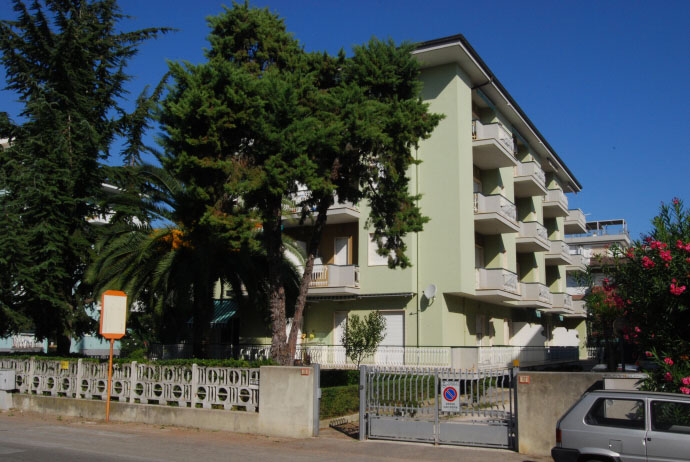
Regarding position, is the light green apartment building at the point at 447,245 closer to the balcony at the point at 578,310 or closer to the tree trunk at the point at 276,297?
the tree trunk at the point at 276,297

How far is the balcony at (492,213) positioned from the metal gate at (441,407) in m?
15.6

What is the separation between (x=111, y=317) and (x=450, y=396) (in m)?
8.94

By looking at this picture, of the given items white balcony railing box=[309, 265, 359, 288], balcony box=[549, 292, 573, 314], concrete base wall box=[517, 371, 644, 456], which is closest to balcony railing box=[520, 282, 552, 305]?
balcony box=[549, 292, 573, 314]

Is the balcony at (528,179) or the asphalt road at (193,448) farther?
the balcony at (528,179)

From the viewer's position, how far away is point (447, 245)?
84.1 feet

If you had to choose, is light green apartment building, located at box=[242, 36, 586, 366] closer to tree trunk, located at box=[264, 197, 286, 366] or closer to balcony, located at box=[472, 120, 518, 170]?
balcony, located at box=[472, 120, 518, 170]

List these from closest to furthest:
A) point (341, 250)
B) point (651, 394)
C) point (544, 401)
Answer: point (651, 394)
point (544, 401)
point (341, 250)

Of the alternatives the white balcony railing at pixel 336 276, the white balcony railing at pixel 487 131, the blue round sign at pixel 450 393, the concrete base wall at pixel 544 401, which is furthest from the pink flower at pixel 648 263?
the white balcony railing at pixel 487 131

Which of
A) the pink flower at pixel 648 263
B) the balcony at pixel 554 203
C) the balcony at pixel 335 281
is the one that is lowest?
the pink flower at pixel 648 263

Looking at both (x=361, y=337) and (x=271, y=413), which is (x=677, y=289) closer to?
(x=271, y=413)

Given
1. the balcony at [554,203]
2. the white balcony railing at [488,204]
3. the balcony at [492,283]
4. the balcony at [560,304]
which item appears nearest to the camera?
the balcony at [492,283]

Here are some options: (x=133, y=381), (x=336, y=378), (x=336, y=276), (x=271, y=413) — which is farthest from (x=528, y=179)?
(x=133, y=381)

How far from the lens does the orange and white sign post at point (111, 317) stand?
1567cm

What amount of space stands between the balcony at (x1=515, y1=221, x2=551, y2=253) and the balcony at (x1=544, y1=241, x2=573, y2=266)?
5.27 metres
